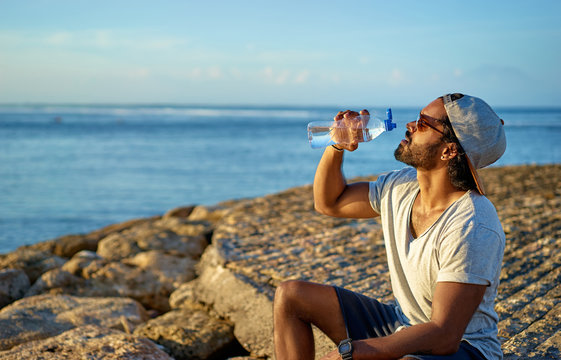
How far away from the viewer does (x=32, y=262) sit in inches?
230

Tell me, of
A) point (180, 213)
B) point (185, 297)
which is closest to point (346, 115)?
point (185, 297)

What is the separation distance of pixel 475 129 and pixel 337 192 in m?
0.83

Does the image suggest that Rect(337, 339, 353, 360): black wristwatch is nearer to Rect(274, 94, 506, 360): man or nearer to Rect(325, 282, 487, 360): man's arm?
Rect(274, 94, 506, 360): man

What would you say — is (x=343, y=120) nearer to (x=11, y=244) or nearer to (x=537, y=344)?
(x=537, y=344)

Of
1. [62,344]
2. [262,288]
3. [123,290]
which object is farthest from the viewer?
[123,290]

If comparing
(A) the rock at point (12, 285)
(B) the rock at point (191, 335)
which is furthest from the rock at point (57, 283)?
(B) the rock at point (191, 335)

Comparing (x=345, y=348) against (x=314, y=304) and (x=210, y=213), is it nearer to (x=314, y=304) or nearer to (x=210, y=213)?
(x=314, y=304)

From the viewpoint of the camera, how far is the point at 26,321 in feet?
12.6

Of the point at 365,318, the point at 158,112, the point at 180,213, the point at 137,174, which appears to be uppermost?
the point at 158,112

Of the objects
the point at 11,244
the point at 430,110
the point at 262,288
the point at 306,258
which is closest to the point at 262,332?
the point at 262,288

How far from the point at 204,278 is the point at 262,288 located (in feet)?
2.40

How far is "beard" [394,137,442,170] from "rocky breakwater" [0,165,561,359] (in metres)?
1.12

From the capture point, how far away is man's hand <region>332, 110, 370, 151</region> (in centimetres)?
260

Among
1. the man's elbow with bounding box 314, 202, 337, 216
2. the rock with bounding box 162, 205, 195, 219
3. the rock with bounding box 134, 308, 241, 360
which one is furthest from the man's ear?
the rock with bounding box 162, 205, 195, 219
